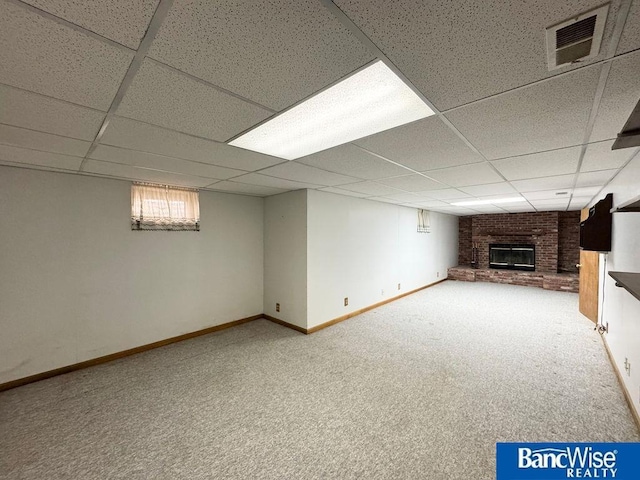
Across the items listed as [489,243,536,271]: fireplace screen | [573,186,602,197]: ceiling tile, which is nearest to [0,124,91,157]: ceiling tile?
[573,186,602,197]: ceiling tile

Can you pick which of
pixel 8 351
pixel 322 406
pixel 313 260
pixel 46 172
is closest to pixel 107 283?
pixel 8 351

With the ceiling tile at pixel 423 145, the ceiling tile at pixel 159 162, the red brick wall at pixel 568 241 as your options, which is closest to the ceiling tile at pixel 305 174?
the ceiling tile at pixel 159 162

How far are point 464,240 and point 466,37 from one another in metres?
9.54

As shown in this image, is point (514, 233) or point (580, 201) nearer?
point (580, 201)

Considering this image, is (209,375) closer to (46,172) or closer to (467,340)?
(46,172)

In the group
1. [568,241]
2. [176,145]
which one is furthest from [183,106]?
[568,241]

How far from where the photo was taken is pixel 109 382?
2756mm

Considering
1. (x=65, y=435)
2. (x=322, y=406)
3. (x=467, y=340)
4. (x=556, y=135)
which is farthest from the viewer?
(x=467, y=340)

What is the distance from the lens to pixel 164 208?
370 cm

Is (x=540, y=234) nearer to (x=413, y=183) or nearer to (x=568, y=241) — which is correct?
(x=568, y=241)

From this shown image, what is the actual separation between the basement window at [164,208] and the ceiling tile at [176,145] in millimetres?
1583

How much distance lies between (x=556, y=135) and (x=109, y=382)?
4509mm

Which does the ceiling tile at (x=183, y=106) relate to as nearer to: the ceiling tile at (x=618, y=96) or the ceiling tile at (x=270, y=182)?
the ceiling tile at (x=270, y=182)

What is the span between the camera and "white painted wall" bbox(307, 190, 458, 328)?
13.7 ft
